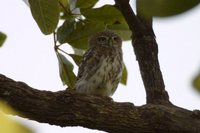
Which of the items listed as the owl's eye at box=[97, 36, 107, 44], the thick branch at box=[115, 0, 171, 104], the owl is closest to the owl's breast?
the owl

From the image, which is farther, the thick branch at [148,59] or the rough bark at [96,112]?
the thick branch at [148,59]

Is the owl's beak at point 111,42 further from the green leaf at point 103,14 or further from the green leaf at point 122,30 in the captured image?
the green leaf at point 103,14

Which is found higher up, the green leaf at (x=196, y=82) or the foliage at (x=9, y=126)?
the green leaf at (x=196, y=82)

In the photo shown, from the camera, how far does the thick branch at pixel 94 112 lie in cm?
221

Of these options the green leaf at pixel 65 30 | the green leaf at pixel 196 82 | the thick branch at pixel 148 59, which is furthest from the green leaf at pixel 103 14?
the green leaf at pixel 196 82

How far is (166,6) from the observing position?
0.98ft

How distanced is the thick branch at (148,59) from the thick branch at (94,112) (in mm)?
370

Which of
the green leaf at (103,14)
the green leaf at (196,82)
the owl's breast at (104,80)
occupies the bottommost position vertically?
the owl's breast at (104,80)

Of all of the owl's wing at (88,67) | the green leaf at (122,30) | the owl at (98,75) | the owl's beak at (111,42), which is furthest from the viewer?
the owl's beak at (111,42)

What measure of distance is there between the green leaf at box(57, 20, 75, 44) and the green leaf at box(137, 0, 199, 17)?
222cm

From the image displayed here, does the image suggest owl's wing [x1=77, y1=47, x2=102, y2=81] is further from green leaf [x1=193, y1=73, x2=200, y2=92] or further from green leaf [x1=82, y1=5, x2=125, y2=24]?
green leaf [x1=193, y1=73, x2=200, y2=92]

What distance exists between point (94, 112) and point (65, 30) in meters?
0.57

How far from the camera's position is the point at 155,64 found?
3.20m

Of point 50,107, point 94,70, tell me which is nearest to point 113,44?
point 94,70
